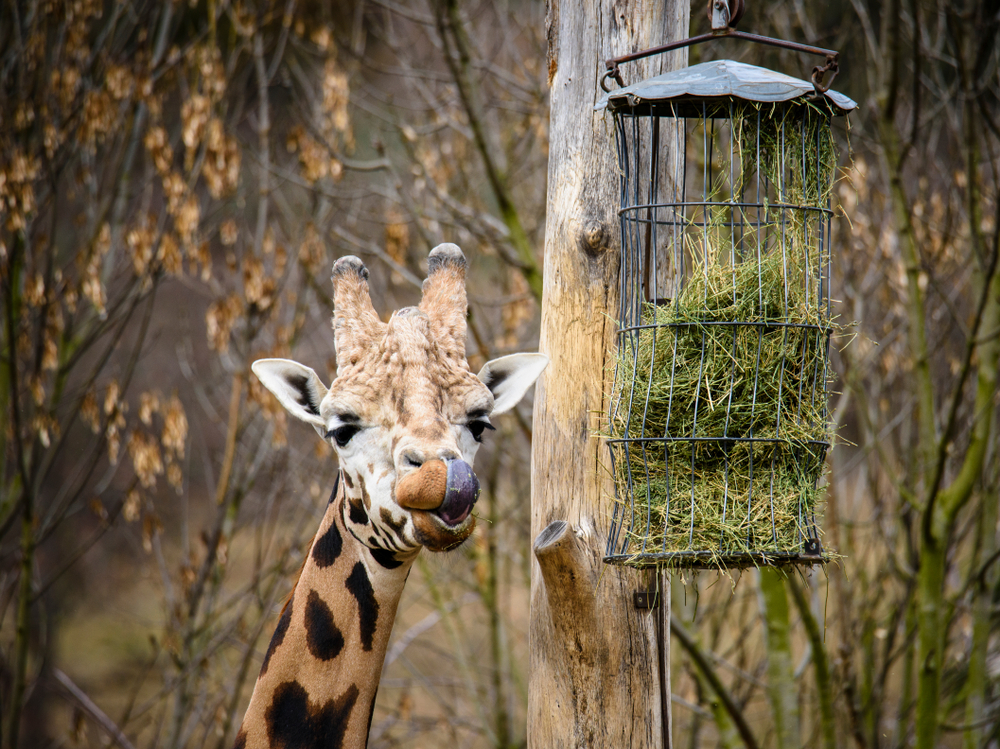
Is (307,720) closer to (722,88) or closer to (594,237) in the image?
(594,237)

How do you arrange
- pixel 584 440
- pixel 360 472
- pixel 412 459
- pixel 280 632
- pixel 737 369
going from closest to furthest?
pixel 412 459
pixel 737 369
pixel 360 472
pixel 280 632
pixel 584 440

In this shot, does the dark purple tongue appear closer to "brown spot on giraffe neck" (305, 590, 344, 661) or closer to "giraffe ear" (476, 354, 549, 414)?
"giraffe ear" (476, 354, 549, 414)

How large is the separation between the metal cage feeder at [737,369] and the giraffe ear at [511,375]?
11.4 inches

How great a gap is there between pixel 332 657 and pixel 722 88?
2.27 meters

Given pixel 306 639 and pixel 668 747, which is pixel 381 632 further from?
pixel 668 747

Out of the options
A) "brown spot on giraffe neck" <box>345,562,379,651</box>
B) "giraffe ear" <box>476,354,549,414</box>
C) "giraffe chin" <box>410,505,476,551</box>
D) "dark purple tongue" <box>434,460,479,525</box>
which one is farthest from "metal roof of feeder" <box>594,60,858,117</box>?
"brown spot on giraffe neck" <box>345,562,379,651</box>

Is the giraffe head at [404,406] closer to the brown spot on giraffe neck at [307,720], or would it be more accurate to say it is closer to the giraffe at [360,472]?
the giraffe at [360,472]

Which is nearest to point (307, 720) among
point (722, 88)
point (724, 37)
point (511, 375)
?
point (511, 375)

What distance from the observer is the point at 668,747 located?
3631 mm

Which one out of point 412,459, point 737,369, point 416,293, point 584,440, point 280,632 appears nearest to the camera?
point 412,459

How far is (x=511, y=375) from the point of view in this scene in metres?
3.54

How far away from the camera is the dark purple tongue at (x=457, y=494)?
2.88 metres

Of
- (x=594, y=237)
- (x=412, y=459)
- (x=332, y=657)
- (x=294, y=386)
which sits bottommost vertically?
(x=332, y=657)

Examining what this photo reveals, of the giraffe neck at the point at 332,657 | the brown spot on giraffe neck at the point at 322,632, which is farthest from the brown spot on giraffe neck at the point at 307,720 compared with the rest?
the brown spot on giraffe neck at the point at 322,632
